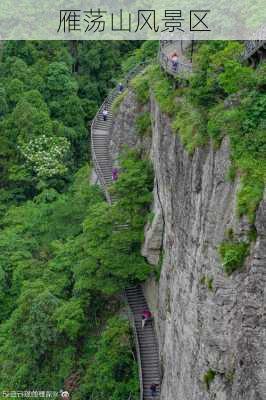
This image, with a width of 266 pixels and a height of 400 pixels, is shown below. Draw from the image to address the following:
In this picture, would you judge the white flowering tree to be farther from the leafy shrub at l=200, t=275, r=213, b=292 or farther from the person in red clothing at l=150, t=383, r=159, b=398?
the leafy shrub at l=200, t=275, r=213, b=292

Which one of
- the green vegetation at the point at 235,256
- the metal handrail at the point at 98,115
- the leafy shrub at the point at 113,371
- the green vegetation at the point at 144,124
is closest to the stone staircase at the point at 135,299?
the metal handrail at the point at 98,115

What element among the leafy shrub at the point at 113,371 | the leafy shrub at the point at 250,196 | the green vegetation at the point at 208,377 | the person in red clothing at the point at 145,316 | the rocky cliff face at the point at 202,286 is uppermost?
the leafy shrub at the point at 250,196

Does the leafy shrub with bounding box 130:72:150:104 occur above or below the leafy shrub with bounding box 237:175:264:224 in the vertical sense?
above

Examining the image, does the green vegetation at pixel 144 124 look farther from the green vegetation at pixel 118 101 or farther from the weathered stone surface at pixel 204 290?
the weathered stone surface at pixel 204 290

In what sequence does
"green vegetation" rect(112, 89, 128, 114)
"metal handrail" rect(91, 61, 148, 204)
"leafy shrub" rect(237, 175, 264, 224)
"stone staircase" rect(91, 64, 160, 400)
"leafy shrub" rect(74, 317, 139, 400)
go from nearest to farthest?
"leafy shrub" rect(237, 175, 264, 224)
"stone staircase" rect(91, 64, 160, 400)
"leafy shrub" rect(74, 317, 139, 400)
"metal handrail" rect(91, 61, 148, 204)
"green vegetation" rect(112, 89, 128, 114)

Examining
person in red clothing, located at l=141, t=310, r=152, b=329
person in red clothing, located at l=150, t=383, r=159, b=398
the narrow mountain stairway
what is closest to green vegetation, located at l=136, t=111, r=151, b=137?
the narrow mountain stairway

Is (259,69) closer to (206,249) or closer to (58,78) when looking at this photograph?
(206,249)
